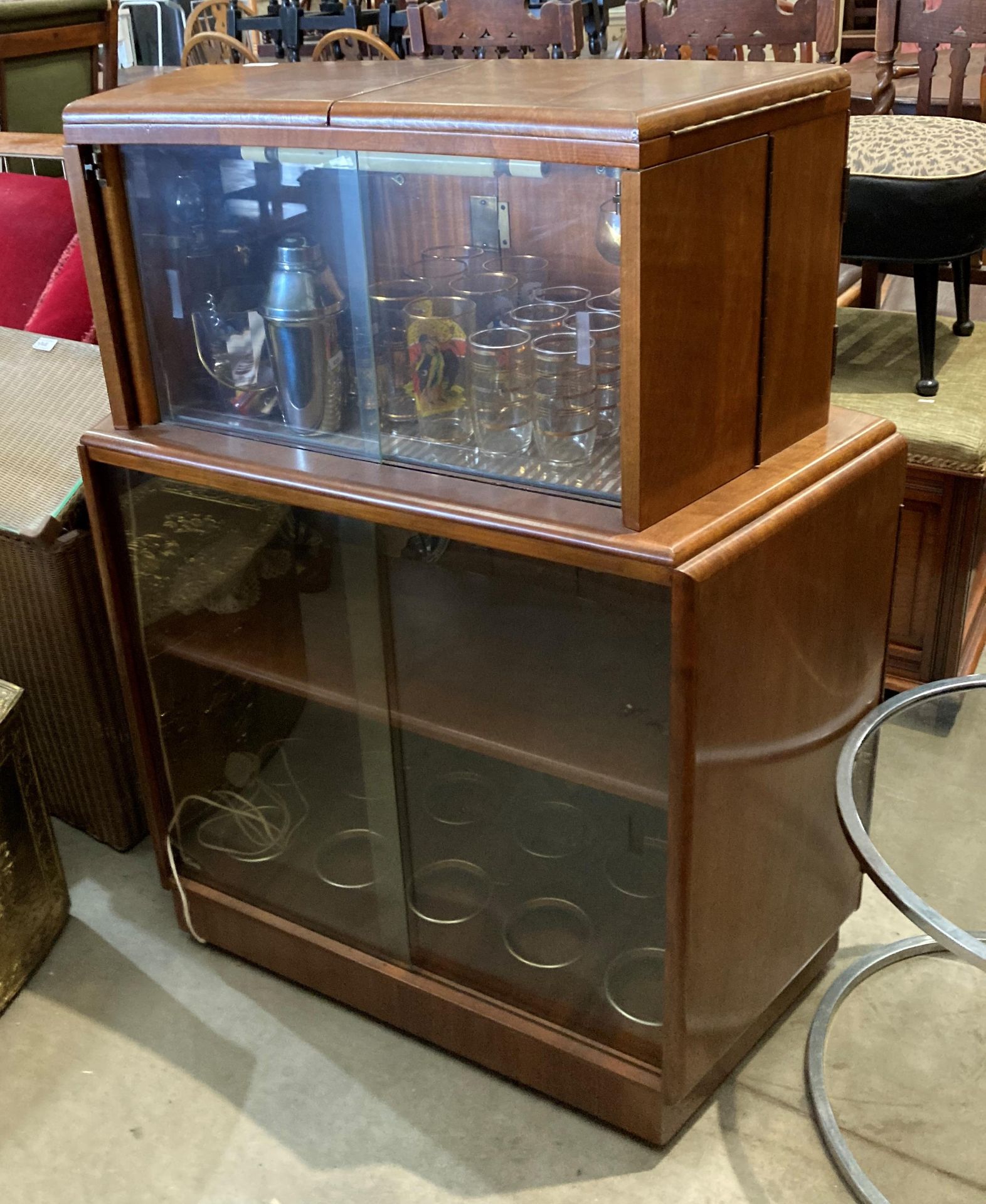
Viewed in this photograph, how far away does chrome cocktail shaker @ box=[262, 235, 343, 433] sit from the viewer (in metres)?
1.20

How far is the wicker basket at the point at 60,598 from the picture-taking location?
165 centimetres

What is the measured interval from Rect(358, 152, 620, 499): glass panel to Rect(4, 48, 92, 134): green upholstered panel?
2.89 metres

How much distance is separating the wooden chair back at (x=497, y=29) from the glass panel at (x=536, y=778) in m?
2.00

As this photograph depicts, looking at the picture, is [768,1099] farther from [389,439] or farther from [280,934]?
[389,439]

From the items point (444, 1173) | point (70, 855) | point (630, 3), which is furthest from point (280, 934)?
point (630, 3)

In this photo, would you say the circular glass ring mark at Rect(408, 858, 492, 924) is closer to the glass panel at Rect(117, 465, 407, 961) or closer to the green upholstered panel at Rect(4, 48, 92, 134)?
the glass panel at Rect(117, 465, 407, 961)

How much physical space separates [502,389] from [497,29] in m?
2.04

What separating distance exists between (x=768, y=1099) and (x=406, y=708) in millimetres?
637

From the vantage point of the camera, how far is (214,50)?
5.11 m

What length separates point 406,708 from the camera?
135cm

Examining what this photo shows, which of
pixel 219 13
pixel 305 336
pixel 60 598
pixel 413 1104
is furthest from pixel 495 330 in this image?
pixel 219 13

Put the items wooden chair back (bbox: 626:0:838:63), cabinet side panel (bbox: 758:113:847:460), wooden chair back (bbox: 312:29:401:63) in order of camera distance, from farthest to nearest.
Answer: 1. wooden chair back (bbox: 312:29:401:63)
2. wooden chair back (bbox: 626:0:838:63)
3. cabinet side panel (bbox: 758:113:847:460)

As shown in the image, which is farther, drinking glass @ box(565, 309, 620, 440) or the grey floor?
the grey floor

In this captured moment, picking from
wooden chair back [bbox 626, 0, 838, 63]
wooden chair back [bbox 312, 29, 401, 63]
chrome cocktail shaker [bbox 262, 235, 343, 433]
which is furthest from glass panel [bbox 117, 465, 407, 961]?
wooden chair back [bbox 312, 29, 401, 63]
